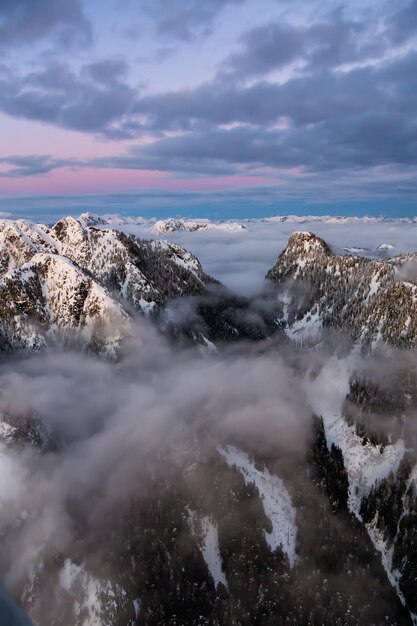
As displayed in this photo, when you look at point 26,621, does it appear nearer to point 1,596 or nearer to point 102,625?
point 1,596

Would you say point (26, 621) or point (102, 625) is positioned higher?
point (26, 621)

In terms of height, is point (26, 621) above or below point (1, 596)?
below

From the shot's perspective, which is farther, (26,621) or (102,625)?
(102,625)

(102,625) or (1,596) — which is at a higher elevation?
(1,596)

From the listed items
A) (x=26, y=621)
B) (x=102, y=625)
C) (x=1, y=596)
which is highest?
(x=1, y=596)

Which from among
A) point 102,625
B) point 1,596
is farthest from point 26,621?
point 102,625

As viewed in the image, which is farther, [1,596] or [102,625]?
[102,625]
